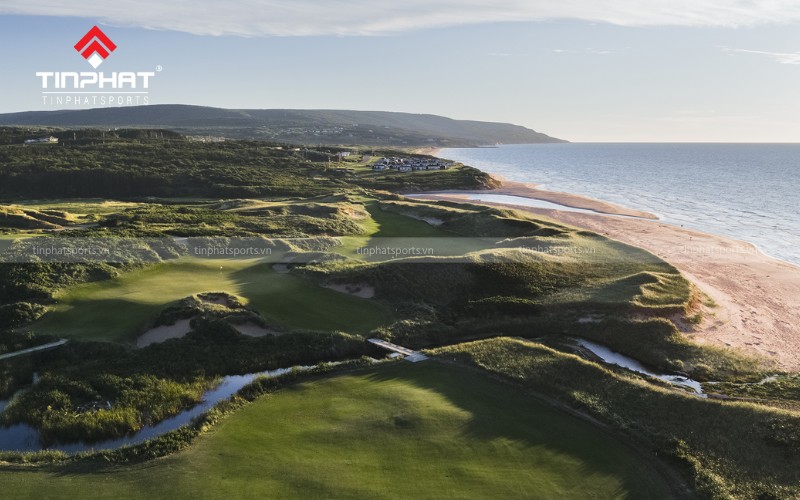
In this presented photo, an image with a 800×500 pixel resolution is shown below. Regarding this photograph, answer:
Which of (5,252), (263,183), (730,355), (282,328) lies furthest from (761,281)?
(263,183)

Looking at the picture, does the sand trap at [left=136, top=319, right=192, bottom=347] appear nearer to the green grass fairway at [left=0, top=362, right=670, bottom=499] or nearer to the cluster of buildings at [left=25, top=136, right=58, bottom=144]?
the green grass fairway at [left=0, top=362, right=670, bottom=499]

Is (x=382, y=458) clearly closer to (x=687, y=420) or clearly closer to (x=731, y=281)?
(x=687, y=420)

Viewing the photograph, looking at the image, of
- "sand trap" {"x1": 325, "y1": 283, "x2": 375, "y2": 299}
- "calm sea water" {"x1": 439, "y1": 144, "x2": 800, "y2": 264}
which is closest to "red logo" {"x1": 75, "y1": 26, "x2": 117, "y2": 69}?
"sand trap" {"x1": 325, "y1": 283, "x2": 375, "y2": 299}

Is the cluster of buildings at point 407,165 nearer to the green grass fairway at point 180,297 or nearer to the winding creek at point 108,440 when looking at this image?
the green grass fairway at point 180,297

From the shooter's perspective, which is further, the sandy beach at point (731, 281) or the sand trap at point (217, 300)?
the sandy beach at point (731, 281)

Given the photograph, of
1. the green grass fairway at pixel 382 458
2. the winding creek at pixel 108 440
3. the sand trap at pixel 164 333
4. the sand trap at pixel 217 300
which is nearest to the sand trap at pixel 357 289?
the sand trap at pixel 217 300

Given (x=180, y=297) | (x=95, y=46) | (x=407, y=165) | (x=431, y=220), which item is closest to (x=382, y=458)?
(x=180, y=297)
